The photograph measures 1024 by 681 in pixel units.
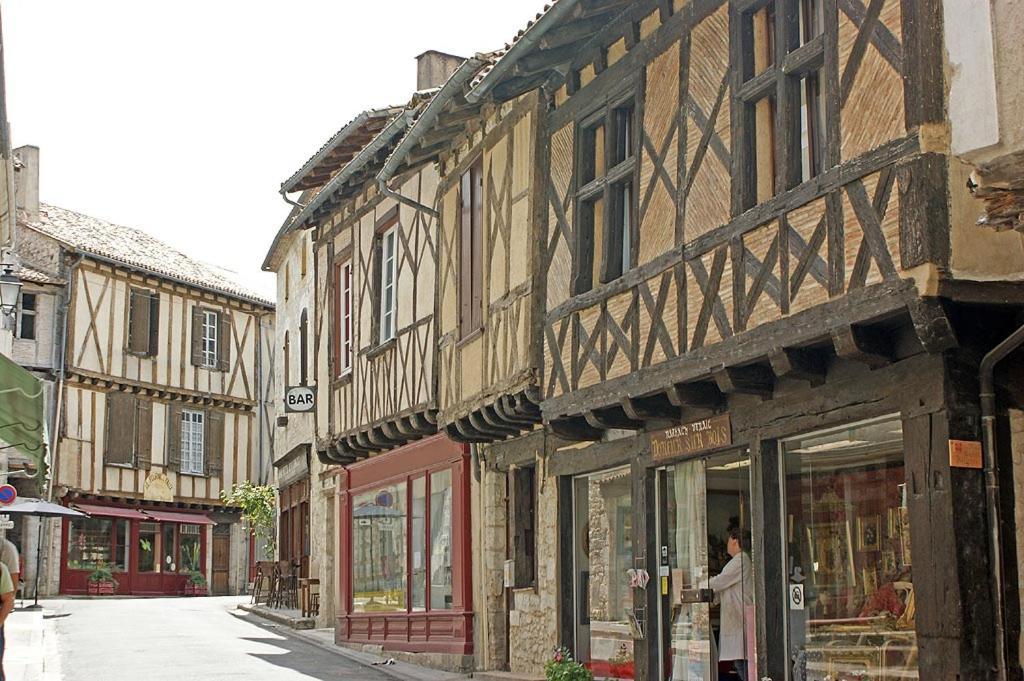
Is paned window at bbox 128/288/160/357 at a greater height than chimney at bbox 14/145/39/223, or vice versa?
chimney at bbox 14/145/39/223

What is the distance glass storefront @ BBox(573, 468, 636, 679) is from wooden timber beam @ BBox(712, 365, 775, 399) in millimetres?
2649

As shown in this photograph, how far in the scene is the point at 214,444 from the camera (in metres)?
36.9

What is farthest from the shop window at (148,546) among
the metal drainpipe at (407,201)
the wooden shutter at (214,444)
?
the metal drainpipe at (407,201)

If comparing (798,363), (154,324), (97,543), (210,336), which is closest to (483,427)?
(798,363)

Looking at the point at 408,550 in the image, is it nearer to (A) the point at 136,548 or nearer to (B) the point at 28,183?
(A) the point at 136,548

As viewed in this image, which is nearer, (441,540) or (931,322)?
(931,322)

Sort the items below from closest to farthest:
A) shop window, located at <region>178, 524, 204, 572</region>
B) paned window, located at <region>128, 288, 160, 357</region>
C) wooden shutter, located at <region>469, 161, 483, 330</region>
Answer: wooden shutter, located at <region>469, 161, 483, 330</region>, paned window, located at <region>128, 288, 160, 357</region>, shop window, located at <region>178, 524, 204, 572</region>

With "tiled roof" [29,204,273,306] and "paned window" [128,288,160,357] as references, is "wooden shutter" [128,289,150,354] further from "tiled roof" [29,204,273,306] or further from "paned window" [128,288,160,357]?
"tiled roof" [29,204,273,306]

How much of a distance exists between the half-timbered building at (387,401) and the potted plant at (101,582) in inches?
568

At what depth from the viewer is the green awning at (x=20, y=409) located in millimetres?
9164

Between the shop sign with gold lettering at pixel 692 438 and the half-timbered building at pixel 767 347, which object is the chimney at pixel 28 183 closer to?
the half-timbered building at pixel 767 347

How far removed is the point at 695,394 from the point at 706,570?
157cm

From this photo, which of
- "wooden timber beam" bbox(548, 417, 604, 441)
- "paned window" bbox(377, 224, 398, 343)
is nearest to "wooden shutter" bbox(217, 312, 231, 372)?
"paned window" bbox(377, 224, 398, 343)

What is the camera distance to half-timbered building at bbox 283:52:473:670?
15.4 m
